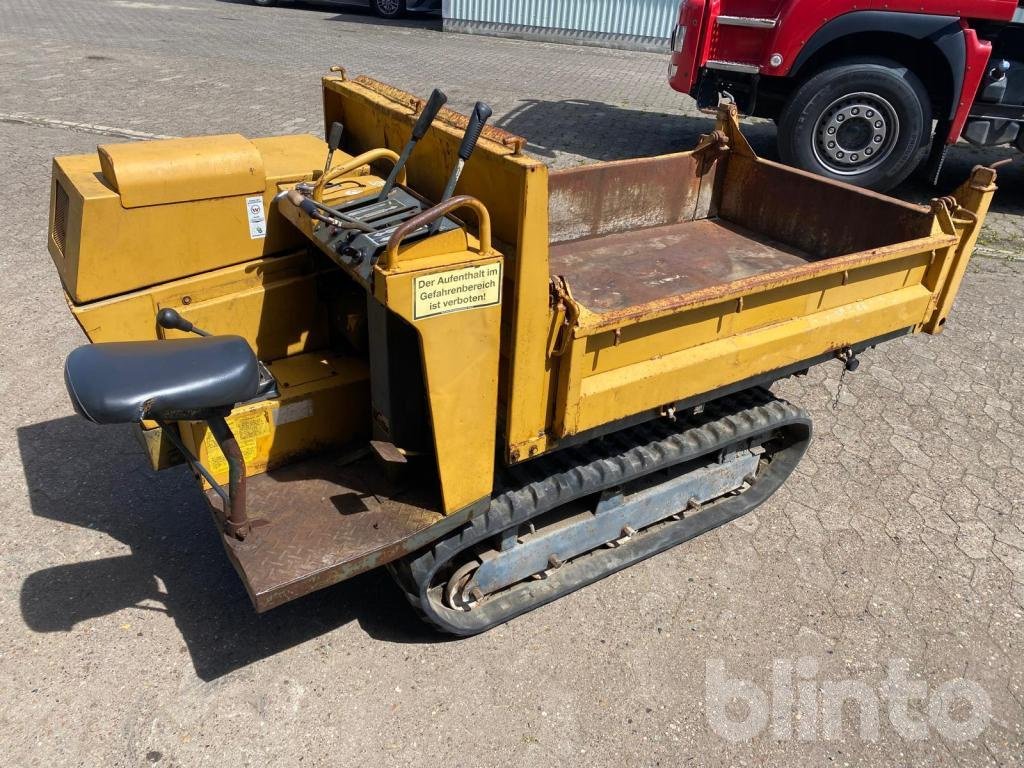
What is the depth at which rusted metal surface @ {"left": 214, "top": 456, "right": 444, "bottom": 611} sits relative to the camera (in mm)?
2533

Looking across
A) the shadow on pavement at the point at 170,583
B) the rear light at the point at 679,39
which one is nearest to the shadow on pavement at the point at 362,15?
the rear light at the point at 679,39

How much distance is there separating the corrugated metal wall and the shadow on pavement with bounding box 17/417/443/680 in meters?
13.1

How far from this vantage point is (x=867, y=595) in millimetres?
3518

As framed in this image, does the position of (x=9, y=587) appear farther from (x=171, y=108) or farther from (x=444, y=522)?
(x=171, y=108)

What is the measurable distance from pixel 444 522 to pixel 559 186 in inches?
86.7

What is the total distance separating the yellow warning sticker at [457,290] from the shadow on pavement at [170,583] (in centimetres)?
153

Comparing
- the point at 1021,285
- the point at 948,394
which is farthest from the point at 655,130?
the point at 948,394

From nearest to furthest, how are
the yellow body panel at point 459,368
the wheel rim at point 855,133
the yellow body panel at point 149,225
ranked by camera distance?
the yellow body panel at point 459,368
the yellow body panel at point 149,225
the wheel rim at point 855,133

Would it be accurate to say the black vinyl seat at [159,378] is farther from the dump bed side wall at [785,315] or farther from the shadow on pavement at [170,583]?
the shadow on pavement at [170,583]

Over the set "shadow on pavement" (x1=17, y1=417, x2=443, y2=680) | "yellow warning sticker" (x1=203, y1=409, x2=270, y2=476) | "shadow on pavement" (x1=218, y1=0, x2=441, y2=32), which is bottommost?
"shadow on pavement" (x1=17, y1=417, x2=443, y2=680)

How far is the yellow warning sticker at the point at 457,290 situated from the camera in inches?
88.8

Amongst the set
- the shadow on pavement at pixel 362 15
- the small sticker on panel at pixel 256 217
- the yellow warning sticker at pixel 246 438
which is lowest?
the shadow on pavement at pixel 362 15

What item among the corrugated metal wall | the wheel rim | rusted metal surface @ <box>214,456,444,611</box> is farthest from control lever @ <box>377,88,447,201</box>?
the corrugated metal wall

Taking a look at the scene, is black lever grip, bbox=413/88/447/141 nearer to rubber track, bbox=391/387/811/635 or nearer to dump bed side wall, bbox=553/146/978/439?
dump bed side wall, bbox=553/146/978/439
